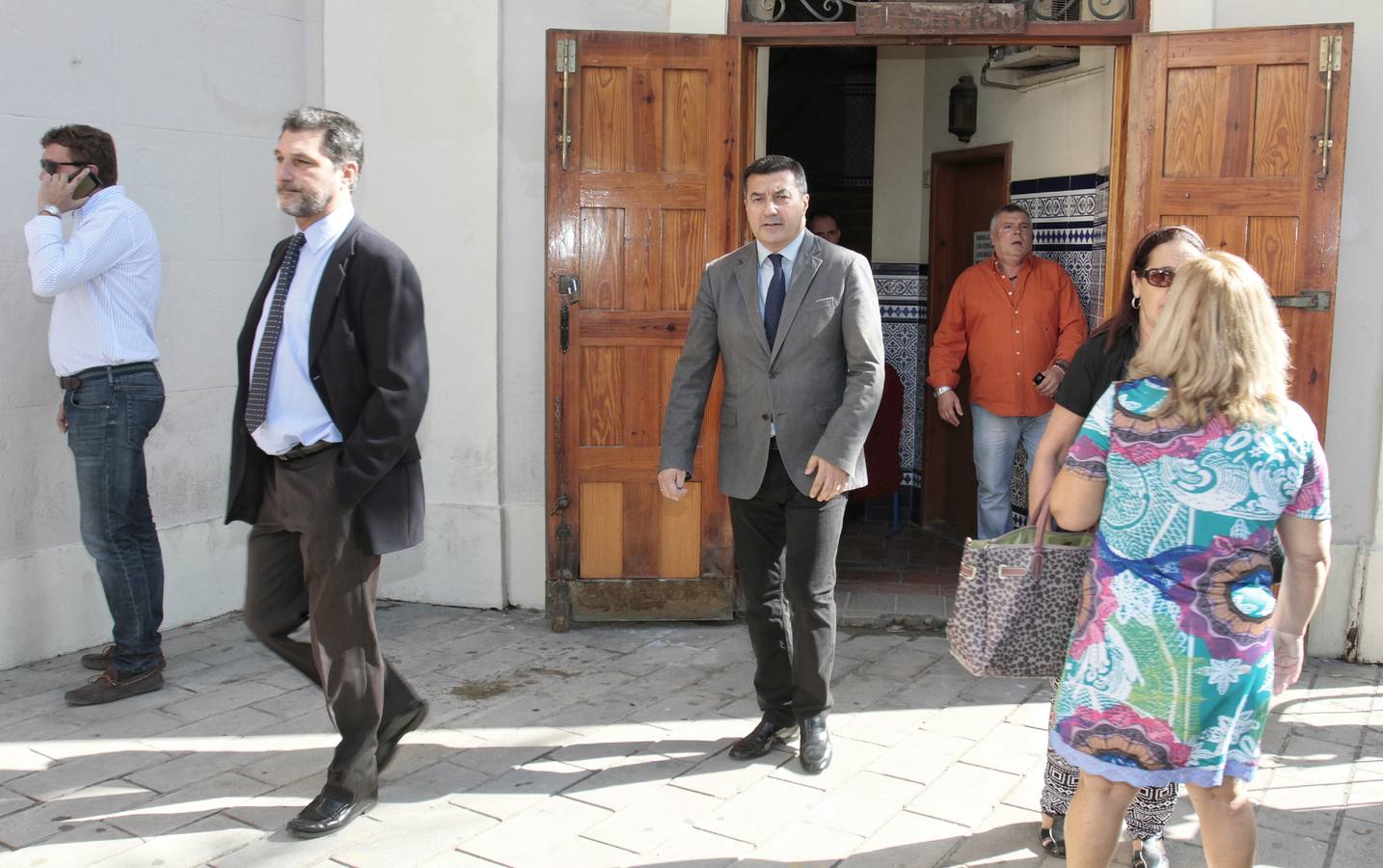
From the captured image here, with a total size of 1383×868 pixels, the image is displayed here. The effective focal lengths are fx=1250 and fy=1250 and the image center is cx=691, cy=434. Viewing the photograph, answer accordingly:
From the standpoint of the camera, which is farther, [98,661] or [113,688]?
[98,661]

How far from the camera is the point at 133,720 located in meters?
4.36

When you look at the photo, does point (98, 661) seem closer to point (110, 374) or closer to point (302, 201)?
point (110, 374)

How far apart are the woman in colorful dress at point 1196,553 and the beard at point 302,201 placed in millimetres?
2107

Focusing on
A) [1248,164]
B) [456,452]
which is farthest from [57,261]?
[1248,164]

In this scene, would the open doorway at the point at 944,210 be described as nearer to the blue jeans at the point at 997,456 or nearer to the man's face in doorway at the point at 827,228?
the blue jeans at the point at 997,456

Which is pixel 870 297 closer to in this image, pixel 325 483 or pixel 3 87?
pixel 325 483

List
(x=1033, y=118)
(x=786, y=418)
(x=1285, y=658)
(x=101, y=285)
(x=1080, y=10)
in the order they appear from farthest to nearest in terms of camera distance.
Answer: (x=1033, y=118) < (x=1080, y=10) < (x=101, y=285) < (x=786, y=418) < (x=1285, y=658)

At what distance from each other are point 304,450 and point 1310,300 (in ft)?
12.8

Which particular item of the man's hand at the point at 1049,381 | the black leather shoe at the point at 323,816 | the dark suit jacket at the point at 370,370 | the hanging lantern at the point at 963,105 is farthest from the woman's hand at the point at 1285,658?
the hanging lantern at the point at 963,105

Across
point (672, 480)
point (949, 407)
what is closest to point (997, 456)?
point (949, 407)

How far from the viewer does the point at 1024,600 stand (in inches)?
113

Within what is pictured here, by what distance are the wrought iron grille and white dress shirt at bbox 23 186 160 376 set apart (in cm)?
270

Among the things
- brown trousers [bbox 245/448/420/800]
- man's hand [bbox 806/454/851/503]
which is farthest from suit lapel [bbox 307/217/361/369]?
man's hand [bbox 806/454/851/503]

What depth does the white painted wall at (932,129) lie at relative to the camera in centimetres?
678
